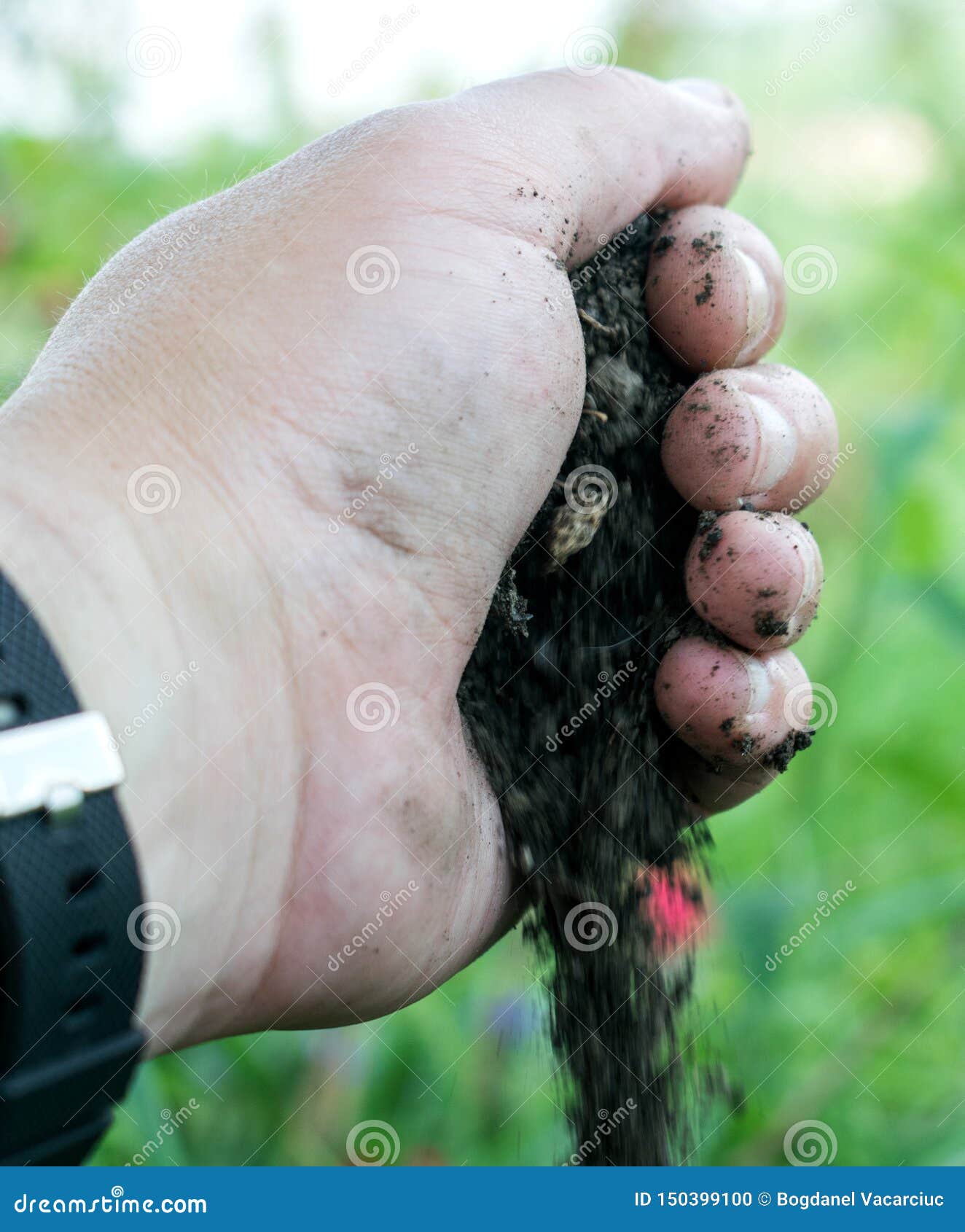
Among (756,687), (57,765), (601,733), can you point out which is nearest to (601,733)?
(601,733)

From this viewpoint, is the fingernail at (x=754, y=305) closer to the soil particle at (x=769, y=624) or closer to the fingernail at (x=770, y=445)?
the fingernail at (x=770, y=445)

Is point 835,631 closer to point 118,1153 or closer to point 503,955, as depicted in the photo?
point 503,955

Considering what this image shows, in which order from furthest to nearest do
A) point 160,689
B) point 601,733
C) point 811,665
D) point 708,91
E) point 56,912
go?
point 811,665
point 708,91
point 601,733
point 160,689
point 56,912

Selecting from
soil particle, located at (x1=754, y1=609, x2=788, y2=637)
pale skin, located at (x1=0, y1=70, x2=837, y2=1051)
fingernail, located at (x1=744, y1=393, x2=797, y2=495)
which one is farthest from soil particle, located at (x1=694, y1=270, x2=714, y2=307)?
soil particle, located at (x1=754, y1=609, x2=788, y2=637)

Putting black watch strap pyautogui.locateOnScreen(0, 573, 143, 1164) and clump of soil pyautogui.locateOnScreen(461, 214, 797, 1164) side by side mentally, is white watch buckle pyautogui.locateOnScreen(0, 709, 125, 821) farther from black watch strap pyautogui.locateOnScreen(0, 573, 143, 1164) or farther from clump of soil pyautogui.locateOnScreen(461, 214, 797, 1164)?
clump of soil pyautogui.locateOnScreen(461, 214, 797, 1164)

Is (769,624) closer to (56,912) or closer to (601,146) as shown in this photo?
(601,146)

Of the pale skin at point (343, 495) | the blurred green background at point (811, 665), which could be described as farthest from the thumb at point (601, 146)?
the blurred green background at point (811, 665)
